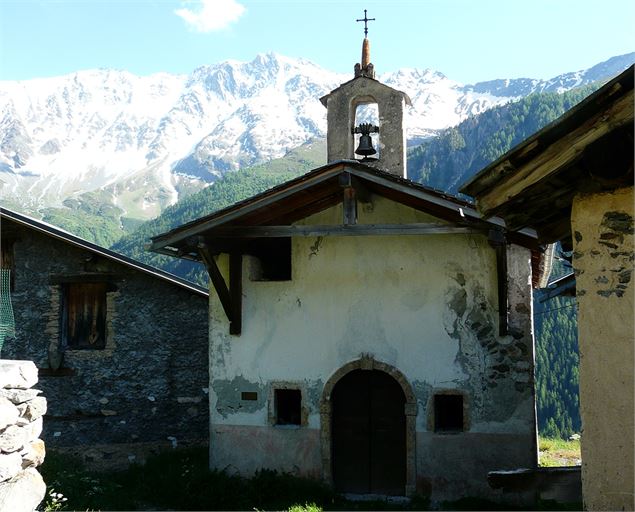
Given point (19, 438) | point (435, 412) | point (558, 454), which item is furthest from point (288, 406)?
point (558, 454)

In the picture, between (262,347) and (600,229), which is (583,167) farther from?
(262,347)

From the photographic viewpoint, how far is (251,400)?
1077 centimetres

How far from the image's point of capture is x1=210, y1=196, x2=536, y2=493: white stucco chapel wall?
32.4 feet

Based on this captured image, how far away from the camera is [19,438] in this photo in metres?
5.12

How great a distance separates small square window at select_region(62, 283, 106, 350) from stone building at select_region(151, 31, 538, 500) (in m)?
2.81

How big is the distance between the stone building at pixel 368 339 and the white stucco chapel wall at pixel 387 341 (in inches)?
0.7

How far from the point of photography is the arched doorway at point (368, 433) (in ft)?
34.0

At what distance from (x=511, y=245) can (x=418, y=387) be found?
2.48 m

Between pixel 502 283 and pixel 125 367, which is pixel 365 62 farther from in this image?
pixel 125 367

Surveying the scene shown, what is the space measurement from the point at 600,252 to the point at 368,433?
21.7ft

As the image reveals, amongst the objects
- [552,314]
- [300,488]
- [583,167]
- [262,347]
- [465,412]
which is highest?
[552,314]

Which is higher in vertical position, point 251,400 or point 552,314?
point 552,314

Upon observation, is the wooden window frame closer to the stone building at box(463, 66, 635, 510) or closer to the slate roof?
the slate roof

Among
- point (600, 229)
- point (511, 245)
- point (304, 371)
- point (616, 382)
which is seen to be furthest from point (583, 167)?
point (304, 371)
